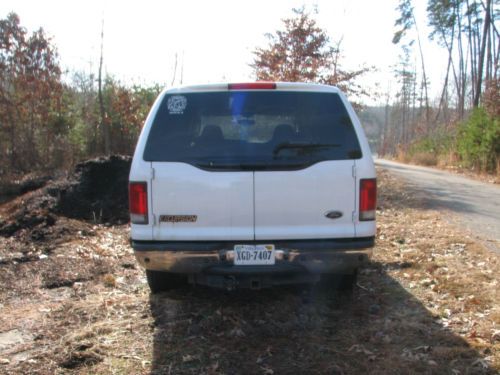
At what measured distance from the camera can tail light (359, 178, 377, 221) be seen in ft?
12.2

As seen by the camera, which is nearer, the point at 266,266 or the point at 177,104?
the point at 266,266

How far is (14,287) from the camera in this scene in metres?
5.18

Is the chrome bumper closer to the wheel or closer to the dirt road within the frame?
the wheel

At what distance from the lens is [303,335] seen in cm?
387

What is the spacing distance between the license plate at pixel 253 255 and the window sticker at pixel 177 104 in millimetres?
1208

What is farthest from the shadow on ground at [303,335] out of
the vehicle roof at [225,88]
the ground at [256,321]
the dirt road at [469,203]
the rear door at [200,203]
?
the dirt road at [469,203]

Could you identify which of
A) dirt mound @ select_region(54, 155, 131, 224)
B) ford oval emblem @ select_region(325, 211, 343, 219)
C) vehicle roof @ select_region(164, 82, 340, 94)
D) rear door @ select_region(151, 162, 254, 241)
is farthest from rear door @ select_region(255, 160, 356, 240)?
dirt mound @ select_region(54, 155, 131, 224)

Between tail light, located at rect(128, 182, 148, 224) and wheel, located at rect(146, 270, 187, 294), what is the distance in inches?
36.4

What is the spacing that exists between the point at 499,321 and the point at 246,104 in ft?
9.09

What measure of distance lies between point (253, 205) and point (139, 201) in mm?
885

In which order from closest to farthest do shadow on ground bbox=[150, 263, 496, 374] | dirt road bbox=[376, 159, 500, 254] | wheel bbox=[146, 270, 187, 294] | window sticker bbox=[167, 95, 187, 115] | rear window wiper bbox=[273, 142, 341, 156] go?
1. shadow on ground bbox=[150, 263, 496, 374]
2. rear window wiper bbox=[273, 142, 341, 156]
3. window sticker bbox=[167, 95, 187, 115]
4. wheel bbox=[146, 270, 187, 294]
5. dirt road bbox=[376, 159, 500, 254]

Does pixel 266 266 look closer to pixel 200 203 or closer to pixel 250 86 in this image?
pixel 200 203

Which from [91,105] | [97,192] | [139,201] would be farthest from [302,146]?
[91,105]

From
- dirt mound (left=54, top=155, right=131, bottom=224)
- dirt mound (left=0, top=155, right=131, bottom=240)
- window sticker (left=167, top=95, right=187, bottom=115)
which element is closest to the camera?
window sticker (left=167, top=95, right=187, bottom=115)
